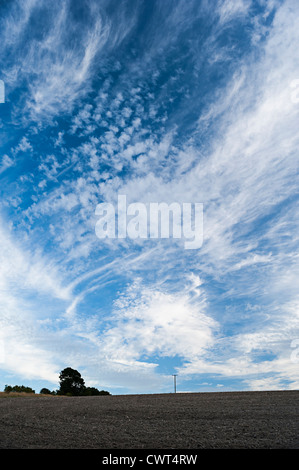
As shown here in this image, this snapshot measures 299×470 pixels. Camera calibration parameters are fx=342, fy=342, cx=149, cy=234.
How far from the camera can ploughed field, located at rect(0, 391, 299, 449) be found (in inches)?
505

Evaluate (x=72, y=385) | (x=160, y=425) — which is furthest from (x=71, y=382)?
(x=160, y=425)

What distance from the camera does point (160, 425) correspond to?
15.9m

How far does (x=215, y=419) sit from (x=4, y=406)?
617 inches

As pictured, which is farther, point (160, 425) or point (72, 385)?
point (72, 385)

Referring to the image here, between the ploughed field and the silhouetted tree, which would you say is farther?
the silhouetted tree

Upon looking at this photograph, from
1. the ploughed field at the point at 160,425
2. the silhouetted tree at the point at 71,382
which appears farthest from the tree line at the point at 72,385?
the ploughed field at the point at 160,425

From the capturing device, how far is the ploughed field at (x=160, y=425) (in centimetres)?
1283

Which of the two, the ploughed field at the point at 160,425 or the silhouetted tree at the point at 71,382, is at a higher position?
the silhouetted tree at the point at 71,382

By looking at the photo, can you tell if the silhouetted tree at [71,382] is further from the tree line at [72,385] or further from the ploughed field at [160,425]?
the ploughed field at [160,425]

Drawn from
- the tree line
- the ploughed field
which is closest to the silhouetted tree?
the tree line

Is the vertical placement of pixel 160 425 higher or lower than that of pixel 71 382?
lower

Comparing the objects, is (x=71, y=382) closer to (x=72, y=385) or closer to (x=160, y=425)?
(x=72, y=385)

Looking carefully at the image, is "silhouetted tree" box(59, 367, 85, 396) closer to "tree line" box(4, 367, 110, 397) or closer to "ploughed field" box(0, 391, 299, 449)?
"tree line" box(4, 367, 110, 397)
